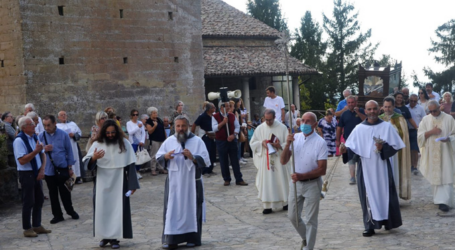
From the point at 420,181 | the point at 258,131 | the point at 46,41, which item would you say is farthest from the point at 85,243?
the point at 46,41

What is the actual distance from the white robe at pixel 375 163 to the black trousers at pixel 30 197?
4.70 metres

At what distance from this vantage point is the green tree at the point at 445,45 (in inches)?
1815

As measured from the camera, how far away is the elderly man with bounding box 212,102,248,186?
1406 centimetres

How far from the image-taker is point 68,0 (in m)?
18.3

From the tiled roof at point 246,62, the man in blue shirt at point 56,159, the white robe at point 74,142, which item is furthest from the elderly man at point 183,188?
the tiled roof at point 246,62

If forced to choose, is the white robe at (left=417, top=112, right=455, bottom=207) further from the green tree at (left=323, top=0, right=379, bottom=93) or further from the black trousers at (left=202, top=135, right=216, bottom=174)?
the green tree at (left=323, top=0, right=379, bottom=93)

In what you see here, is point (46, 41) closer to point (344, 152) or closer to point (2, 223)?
point (2, 223)

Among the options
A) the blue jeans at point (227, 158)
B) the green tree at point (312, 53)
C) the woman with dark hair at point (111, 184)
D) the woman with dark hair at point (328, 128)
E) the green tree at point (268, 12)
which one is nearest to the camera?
the woman with dark hair at point (111, 184)

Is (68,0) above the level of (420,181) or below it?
above

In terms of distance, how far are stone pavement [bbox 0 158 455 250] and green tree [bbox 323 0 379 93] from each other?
41.3 meters

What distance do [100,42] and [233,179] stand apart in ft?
21.5

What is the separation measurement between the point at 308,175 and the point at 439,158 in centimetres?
399

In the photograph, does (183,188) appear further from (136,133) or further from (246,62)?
(246,62)

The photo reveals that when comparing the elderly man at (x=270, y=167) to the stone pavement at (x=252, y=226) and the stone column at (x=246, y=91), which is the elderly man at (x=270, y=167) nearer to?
the stone pavement at (x=252, y=226)
